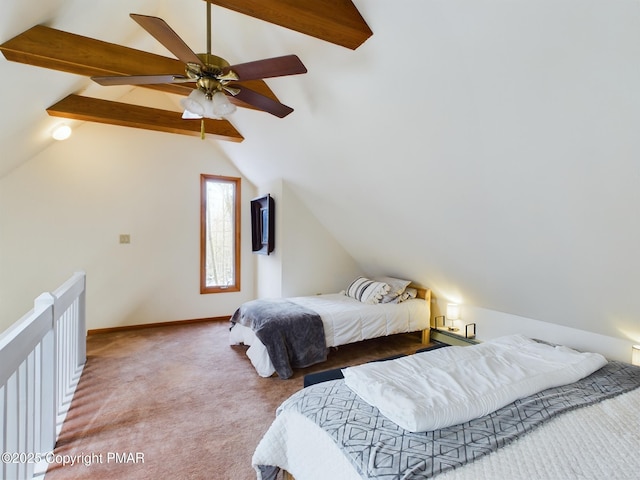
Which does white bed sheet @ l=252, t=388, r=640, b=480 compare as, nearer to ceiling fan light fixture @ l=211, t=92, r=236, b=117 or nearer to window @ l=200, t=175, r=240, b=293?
ceiling fan light fixture @ l=211, t=92, r=236, b=117

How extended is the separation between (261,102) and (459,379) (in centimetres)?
195

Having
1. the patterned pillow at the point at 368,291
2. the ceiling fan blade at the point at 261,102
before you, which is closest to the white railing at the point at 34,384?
the ceiling fan blade at the point at 261,102

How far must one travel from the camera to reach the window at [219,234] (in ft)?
15.0

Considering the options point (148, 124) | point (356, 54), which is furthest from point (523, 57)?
point (148, 124)

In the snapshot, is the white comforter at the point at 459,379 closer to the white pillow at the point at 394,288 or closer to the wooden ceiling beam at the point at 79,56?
the white pillow at the point at 394,288

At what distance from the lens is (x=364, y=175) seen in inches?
109

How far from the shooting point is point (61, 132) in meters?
3.43

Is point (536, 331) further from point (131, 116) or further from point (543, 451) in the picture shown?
point (131, 116)

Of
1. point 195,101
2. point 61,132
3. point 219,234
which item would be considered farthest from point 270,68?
point 219,234

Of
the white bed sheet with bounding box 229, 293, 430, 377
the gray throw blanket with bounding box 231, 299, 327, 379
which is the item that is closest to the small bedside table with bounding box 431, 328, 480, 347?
the white bed sheet with bounding box 229, 293, 430, 377

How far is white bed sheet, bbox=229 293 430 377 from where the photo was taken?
2989 mm

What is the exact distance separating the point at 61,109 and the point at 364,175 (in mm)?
2919

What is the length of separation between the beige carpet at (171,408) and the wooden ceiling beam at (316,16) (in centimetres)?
236

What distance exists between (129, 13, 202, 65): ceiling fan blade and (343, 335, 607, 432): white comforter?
1.76 meters
